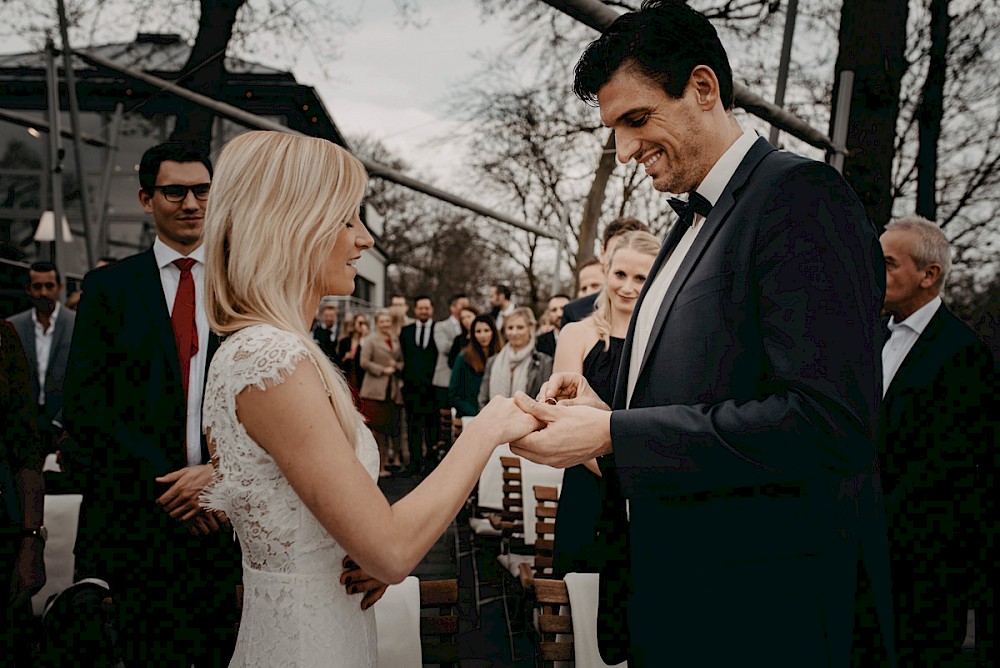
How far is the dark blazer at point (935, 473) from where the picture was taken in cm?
312

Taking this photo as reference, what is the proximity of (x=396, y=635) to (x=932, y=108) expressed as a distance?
11.7 meters

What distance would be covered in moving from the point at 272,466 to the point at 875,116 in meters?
4.90

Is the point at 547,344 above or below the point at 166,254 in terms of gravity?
below

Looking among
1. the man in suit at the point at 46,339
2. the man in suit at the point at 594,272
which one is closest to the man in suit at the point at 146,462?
the man in suit at the point at 594,272

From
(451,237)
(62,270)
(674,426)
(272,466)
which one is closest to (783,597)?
(674,426)

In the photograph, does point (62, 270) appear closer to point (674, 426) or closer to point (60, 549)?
point (60, 549)

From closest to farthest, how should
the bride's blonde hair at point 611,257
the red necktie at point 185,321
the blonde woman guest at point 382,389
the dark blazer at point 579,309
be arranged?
the red necktie at point 185,321 → the bride's blonde hair at point 611,257 → the dark blazer at point 579,309 → the blonde woman guest at point 382,389

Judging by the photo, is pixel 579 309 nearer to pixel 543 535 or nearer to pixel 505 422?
pixel 543 535

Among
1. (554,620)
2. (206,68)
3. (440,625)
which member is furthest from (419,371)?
(440,625)

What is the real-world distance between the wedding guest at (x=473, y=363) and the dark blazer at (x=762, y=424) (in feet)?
24.2

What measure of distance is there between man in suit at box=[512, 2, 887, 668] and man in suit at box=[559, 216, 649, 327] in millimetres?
2366

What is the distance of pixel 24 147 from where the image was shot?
23703 mm

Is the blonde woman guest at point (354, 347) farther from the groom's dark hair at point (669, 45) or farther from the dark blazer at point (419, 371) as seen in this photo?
the groom's dark hair at point (669, 45)

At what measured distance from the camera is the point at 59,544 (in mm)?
3570
